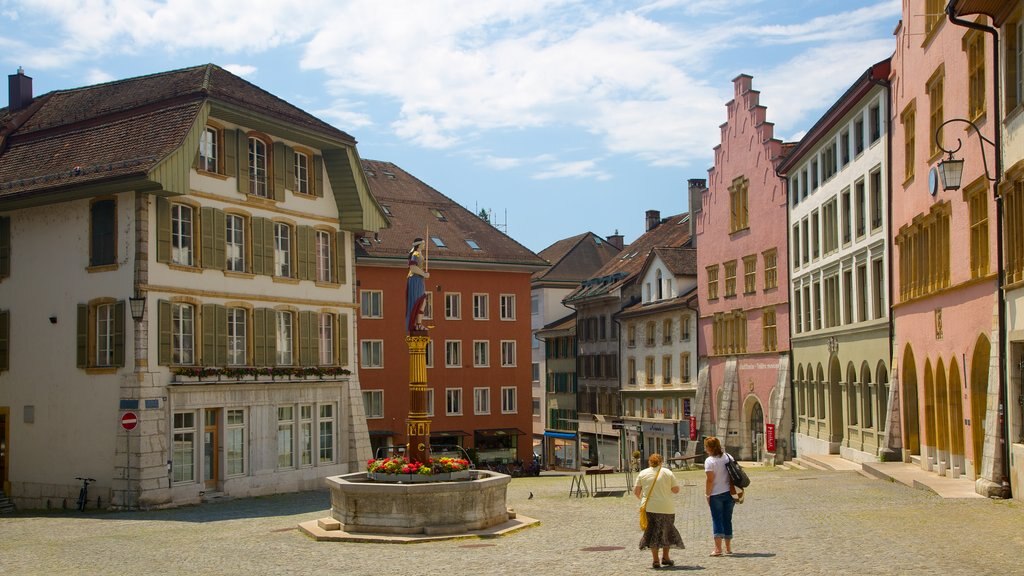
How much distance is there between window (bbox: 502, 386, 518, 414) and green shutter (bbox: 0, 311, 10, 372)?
30.0 metres

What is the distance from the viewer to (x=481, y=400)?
196 feet

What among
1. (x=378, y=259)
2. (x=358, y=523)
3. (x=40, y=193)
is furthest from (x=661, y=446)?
(x=358, y=523)

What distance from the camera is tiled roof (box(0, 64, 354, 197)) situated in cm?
3219

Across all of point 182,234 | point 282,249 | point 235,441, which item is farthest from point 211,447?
point 282,249

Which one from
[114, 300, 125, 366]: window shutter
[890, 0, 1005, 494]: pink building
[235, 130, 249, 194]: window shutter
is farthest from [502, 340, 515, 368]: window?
[114, 300, 125, 366]: window shutter

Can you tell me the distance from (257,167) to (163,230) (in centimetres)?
508

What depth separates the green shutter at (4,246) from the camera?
34.3 m


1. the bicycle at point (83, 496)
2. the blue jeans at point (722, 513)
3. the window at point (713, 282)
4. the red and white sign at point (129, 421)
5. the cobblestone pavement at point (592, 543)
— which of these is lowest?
the bicycle at point (83, 496)

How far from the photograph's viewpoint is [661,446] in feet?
207

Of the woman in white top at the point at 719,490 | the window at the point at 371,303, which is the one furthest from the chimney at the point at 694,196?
the woman in white top at the point at 719,490

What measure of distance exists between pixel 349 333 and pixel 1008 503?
23611 mm

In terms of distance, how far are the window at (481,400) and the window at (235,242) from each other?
25.4m

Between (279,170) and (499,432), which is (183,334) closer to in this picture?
(279,170)

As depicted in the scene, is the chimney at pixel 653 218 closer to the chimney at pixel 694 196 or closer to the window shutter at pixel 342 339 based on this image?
the chimney at pixel 694 196
